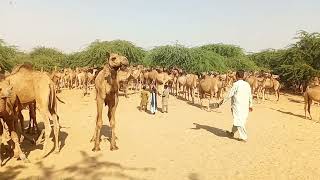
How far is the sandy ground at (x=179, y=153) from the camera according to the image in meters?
8.34

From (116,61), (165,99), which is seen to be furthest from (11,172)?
(165,99)

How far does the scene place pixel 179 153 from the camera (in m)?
10.0

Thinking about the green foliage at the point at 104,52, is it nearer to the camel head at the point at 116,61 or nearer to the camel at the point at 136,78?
the camel at the point at 136,78

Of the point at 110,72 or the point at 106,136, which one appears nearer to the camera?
the point at 110,72

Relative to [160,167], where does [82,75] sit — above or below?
above

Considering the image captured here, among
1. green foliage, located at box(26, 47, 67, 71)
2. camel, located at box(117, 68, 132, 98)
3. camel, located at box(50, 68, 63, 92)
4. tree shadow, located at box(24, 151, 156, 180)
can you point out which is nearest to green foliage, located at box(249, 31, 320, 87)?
camel, located at box(117, 68, 132, 98)

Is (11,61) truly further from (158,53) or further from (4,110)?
(4,110)

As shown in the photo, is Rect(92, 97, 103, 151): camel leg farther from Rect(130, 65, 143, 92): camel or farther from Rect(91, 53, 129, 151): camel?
Rect(130, 65, 143, 92): camel

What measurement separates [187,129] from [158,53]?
96.6 ft

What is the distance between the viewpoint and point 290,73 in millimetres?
35812

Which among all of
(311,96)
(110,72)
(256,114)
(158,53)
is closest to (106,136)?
(110,72)

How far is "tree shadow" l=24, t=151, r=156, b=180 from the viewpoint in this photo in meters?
8.06

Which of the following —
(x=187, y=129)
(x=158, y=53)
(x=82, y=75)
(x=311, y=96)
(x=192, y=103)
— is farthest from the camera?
(x=158, y=53)

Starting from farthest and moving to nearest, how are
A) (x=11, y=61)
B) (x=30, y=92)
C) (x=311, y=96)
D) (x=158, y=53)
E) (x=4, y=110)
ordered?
(x=158, y=53)
(x=11, y=61)
(x=311, y=96)
(x=30, y=92)
(x=4, y=110)
